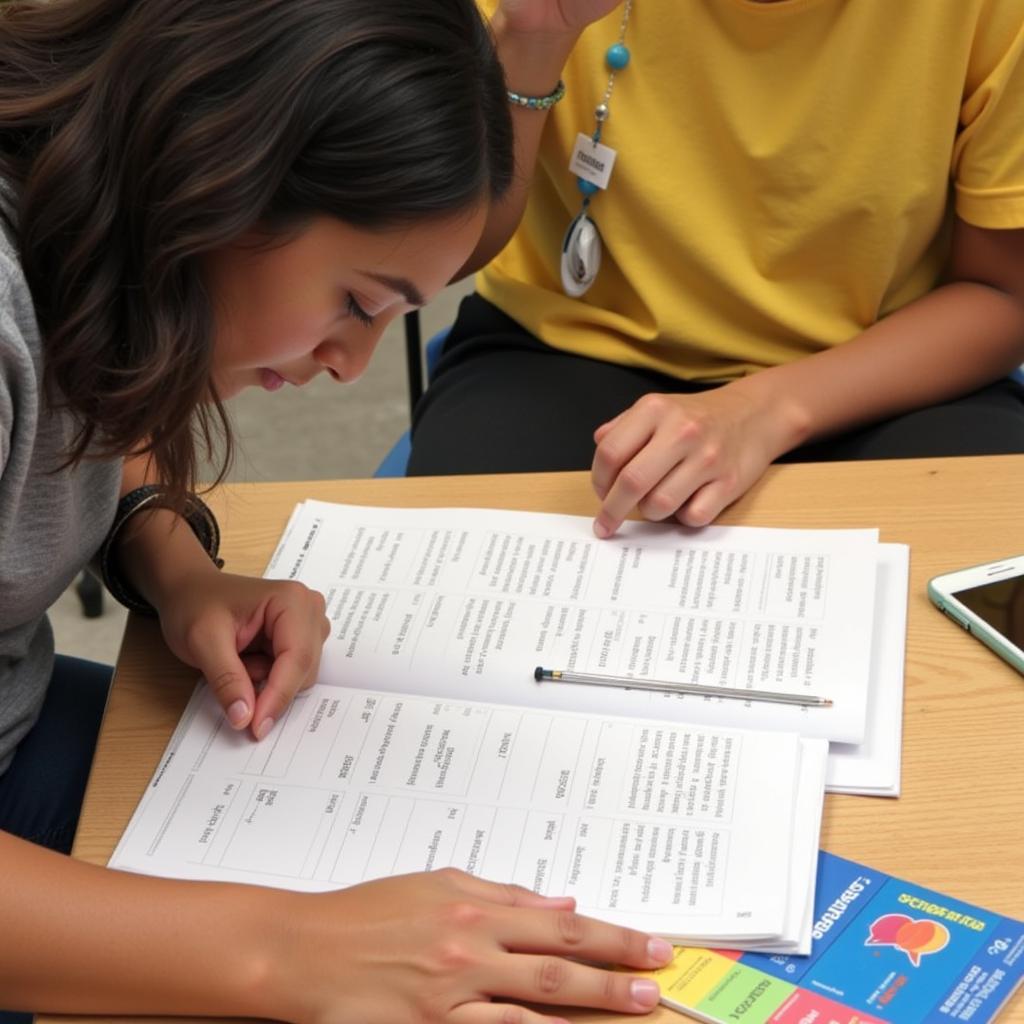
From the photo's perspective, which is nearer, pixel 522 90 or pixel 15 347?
pixel 15 347

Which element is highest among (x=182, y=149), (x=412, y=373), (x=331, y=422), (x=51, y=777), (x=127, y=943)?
(x=182, y=149)

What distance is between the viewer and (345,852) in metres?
0.72

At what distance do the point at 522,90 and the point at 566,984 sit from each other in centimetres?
A: 84

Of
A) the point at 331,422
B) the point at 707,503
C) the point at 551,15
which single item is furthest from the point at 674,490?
the point at 331,422

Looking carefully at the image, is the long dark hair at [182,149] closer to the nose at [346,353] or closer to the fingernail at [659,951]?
the nose at [346,353]

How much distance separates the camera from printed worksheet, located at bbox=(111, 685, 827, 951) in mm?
682

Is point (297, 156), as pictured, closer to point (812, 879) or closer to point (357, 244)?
point (357, 244)

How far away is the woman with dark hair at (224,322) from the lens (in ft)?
2.10

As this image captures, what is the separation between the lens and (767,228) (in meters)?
1.29

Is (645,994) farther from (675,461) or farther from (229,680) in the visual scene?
(675,461)

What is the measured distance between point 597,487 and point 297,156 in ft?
1.19

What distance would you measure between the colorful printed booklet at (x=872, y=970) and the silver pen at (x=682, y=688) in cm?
15

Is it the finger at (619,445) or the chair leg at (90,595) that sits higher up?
the finger at (619,445)

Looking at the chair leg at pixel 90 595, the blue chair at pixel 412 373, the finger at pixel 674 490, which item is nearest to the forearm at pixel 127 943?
the finger at pixel 674 490
